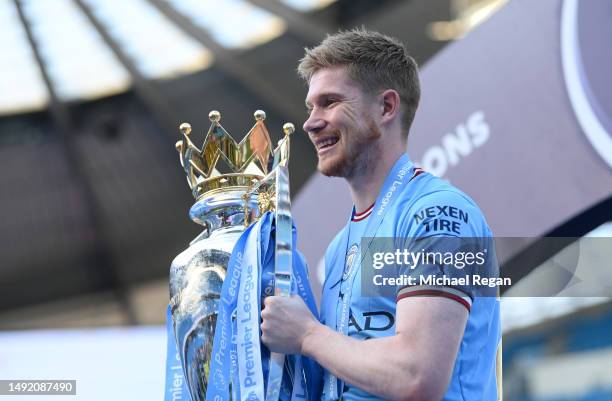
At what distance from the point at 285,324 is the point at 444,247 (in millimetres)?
273

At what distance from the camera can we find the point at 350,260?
1.59 m

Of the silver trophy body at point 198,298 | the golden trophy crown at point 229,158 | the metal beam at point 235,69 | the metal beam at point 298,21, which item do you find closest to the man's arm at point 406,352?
the silver trophy body at point 198,298

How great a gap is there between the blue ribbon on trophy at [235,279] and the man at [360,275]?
52 mm

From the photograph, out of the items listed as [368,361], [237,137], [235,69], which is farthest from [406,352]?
[237,137]

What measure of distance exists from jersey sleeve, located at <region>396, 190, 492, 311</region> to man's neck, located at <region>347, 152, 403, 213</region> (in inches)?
6.1

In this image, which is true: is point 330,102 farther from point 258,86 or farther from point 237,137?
point 237,137

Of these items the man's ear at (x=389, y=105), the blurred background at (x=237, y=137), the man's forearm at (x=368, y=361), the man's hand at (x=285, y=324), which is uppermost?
the blurred background at (x=237, y=137)

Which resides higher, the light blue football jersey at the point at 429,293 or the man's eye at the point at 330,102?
the man's eye at the point at 330,102

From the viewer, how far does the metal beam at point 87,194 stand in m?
9.57

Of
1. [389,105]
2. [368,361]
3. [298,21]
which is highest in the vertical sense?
[298,21]

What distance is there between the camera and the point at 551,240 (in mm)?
2412

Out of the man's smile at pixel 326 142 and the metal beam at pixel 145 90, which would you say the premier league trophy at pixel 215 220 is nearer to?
the man's smile at pixel 326 142

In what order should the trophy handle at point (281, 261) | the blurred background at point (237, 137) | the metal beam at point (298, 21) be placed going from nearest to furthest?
the trophy handle at point (281, 261) < the blurred background at point (237, 137) < the metal beam at point (298, 21)

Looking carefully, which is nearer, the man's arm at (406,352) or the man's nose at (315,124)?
the man's arm at (406,352)
